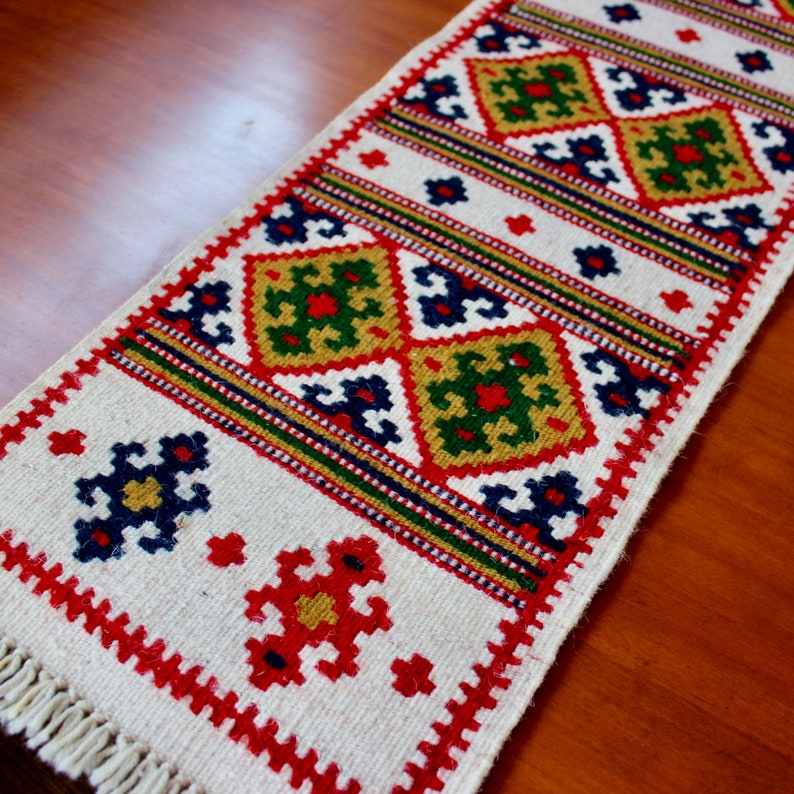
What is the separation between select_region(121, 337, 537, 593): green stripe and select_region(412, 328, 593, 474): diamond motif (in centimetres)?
9

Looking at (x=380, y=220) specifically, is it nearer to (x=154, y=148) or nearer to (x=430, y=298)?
(x=430, y=298)

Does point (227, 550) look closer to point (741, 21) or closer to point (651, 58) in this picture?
point (651, 58)

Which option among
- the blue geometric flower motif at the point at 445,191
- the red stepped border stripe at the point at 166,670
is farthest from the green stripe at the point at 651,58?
the red stepped border stripe at the point at 166,670

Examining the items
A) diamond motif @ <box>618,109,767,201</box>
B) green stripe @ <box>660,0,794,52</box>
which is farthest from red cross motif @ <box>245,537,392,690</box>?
green stripe @ <box>660,0,794,52</box>

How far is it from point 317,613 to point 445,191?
78cm

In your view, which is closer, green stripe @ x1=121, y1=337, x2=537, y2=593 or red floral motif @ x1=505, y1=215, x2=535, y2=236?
green stripe @ x1=121, y1=337, x2=537, y2=593

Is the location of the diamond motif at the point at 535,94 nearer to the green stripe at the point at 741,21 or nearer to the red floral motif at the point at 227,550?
the green stripe at the point at 741,21

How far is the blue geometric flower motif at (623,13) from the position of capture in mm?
1839

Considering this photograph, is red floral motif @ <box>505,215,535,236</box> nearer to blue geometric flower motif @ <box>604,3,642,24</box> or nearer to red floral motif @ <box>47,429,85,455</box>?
blue geometric flower motif @ <box>604,3,642,24</box>

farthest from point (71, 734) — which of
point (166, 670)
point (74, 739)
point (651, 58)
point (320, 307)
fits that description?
point (651, 58)

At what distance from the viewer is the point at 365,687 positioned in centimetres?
102

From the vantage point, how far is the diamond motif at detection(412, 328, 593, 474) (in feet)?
4.00

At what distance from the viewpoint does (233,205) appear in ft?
4.85

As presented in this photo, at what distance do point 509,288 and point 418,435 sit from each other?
0.32 meters
